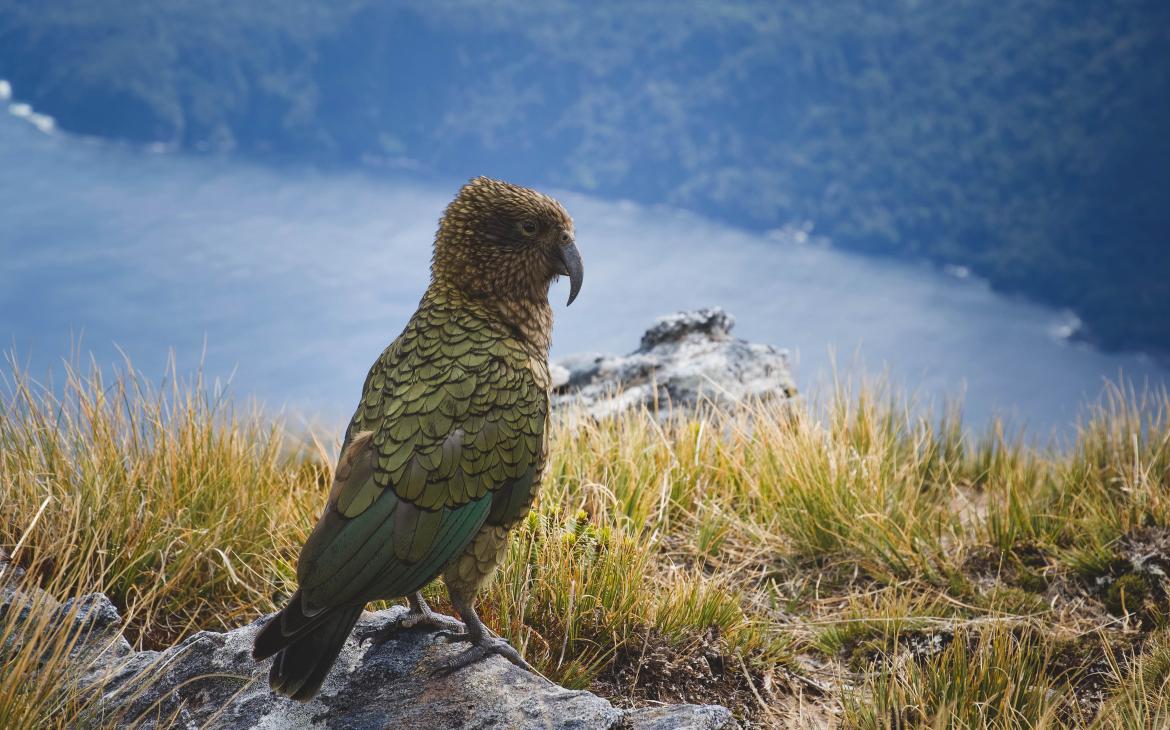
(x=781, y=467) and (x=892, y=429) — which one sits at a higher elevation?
(x=892, y=429)

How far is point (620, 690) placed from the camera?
3.27 metres

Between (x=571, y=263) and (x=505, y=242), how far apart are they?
0.20 meters

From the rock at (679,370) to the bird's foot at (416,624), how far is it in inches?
94.9

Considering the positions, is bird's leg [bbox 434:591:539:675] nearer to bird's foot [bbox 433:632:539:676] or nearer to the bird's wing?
bird's foot [bbox 433:632:539:676]

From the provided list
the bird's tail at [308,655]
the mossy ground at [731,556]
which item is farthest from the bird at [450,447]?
the mossy ground at [731,556]

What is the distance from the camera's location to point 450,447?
261 centimetres

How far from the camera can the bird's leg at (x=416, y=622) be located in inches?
114

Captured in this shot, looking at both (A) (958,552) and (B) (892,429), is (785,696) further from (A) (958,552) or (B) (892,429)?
(B) (892,429)

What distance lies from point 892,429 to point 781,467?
42.4 inches

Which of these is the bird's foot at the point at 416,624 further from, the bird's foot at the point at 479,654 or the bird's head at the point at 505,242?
the bird's head at the point at 505,242

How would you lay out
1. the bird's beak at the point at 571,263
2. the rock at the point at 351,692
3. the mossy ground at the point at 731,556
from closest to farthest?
the rock at the point at 351,692 < the bird's beak at the point at 571,263 < the mossy ground at the point at 731,556

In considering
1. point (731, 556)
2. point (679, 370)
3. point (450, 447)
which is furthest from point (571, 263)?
point (679, 370)

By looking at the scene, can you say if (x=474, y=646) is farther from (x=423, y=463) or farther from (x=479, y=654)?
(x=423, y=463)

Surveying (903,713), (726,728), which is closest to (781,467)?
(903,713)
